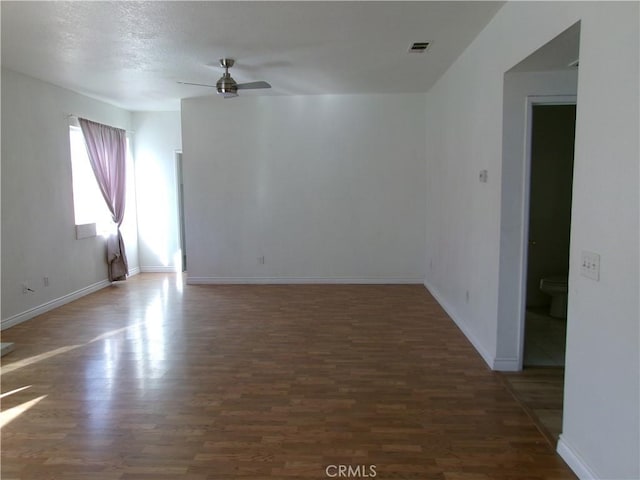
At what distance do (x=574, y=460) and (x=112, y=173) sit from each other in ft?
20.4

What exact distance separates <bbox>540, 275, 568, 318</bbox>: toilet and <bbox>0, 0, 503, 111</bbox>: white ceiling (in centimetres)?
247

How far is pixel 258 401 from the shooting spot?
2711mm

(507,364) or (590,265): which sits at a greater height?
(590,265)

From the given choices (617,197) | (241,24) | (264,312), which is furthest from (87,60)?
(617,197)

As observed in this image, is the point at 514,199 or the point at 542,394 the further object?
the point at 514,199

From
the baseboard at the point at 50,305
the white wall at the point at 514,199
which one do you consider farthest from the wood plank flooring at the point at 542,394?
the baseboard at the point at 50,305

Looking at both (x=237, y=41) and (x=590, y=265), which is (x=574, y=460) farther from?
(x=237, y=41)

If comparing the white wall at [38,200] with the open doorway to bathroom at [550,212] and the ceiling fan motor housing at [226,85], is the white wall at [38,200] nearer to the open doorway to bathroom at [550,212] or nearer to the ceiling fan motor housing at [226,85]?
the ceiling fan motor housing at [226,85]

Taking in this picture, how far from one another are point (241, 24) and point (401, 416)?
2.97m

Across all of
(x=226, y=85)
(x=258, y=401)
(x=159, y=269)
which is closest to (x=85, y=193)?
(x=159, y=269)

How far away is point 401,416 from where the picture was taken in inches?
98.7

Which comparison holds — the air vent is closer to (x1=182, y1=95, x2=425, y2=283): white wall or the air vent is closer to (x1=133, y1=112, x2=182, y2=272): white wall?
(x1=182, y1=95, x2=425, y2=283): white wall

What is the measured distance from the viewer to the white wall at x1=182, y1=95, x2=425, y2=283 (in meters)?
5.83

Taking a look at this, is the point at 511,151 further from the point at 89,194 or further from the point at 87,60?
the point at 89,194
